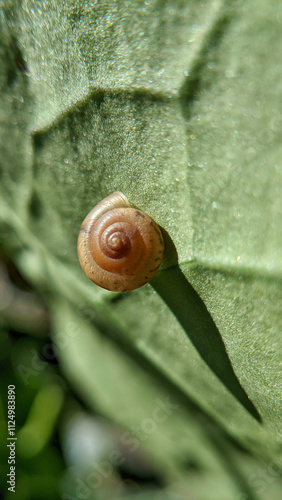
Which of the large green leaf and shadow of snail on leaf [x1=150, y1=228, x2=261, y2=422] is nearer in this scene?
the large green leaf

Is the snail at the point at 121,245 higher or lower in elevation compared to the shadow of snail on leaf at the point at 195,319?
higher

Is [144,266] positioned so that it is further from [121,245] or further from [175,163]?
[175,163]

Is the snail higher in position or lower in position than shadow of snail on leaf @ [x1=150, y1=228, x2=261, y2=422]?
higher

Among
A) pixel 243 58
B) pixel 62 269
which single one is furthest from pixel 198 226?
pixel 62 269

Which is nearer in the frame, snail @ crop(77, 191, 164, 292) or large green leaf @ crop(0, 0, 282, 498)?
large green leaf @ crop(0, 0, 282, 498)

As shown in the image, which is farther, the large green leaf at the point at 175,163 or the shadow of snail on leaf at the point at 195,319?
the shadow of snail on leaf at the point at 195,319

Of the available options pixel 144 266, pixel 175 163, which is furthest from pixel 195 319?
pixel 175 163

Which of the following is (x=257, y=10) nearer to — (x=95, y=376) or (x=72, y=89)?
(x=72, y=89)
